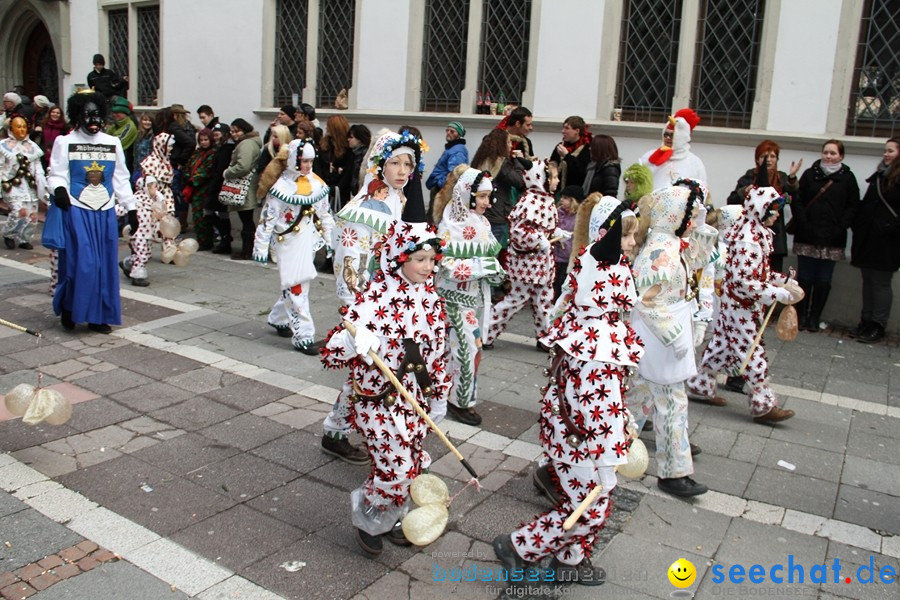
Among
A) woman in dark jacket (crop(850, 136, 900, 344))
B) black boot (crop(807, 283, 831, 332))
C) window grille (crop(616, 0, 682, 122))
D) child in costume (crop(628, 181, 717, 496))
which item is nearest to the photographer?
child in costume (crop(628, 181, 717, 496))

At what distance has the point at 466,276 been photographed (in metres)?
5.75

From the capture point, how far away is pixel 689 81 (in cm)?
983

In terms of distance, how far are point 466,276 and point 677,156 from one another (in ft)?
13.0

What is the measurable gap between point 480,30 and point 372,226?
6562 mm

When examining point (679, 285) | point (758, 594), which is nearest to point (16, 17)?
point (679, 285)

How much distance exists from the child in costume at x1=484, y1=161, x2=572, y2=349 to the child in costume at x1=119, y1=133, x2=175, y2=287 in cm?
451

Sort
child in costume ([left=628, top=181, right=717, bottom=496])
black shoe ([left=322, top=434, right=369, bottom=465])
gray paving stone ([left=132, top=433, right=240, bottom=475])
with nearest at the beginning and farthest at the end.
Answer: child in costume ([left=628, top=181, right=717, bottom=496]) → gray paving stone ([left=132, top=433, right=240, bottom=475]) → black shoe ([left=322, top=434, right=369, bottom=465])

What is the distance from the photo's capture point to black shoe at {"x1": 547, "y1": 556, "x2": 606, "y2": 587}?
380 centimetres

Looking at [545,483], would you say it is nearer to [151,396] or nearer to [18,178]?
[151,396]

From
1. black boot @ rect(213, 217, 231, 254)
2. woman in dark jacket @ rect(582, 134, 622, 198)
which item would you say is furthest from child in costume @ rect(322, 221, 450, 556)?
black boot @ rect(213, 217, 231, 254)

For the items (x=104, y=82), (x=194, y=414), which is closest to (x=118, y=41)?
(x=104, y=82)

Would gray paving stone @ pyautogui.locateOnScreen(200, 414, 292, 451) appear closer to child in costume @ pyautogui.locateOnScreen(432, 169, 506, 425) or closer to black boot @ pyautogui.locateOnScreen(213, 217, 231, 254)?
child in costume @ pyautogui.locateOnScreen(432, 169, 506, 425)

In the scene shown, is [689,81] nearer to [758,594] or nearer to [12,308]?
[758,594]

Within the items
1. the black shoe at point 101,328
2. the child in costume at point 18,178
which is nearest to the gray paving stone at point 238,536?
the black shoe at point 101,328
